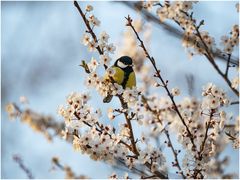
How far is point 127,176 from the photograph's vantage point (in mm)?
2896

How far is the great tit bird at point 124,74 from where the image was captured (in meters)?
3.11

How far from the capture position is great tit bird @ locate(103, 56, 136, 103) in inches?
122

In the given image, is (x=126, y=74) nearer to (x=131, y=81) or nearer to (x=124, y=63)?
(x=131, y=81)

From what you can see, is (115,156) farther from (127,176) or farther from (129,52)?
(129,52)

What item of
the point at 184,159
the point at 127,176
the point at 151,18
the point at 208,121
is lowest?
the point at 127,176

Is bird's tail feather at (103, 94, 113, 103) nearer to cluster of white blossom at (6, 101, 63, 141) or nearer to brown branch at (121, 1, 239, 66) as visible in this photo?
brown branch at (121, 1, 239, 66)

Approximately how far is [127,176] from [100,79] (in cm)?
65

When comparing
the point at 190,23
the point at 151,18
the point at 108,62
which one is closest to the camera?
the point at 108,62

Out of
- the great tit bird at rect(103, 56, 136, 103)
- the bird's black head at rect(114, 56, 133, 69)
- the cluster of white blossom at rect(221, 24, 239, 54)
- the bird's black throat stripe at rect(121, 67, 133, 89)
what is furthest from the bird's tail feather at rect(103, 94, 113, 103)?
the cluster of white blossom at rect(221, 24, 239, 54)

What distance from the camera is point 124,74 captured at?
3174 millimetres

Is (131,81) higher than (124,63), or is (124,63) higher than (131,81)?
(124,63)

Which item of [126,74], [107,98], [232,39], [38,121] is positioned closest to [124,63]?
[126,74]

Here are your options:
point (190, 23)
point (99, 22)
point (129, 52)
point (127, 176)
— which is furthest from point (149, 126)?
point (129, 52)

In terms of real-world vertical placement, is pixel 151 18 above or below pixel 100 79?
above
